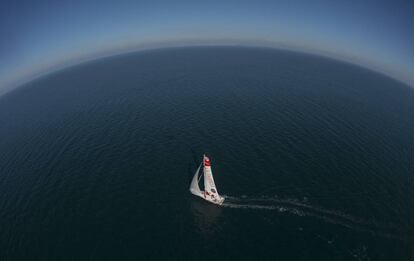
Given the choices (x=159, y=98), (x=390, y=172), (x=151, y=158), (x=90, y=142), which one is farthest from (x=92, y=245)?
(x=159, y=98)

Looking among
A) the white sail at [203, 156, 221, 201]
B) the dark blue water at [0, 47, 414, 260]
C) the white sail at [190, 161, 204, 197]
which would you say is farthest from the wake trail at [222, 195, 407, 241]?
the white sail at [190, 161, 204, 197]

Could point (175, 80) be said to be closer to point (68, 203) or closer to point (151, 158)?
point (151, 158)

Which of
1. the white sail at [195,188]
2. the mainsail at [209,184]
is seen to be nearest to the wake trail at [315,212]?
the mainsail at [209,184]

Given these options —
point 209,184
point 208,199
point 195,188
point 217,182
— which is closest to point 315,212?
point 217,182

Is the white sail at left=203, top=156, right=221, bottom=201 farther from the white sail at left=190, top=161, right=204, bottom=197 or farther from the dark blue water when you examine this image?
the dark blue water

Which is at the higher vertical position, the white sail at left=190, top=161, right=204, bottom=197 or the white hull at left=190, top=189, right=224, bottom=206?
the white sail at left=190, top=161, right=204, bottom=197

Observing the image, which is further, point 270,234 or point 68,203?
point 68,203

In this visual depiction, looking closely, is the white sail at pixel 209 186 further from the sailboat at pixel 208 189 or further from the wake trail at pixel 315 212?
the wake trail at pixel 315 212
